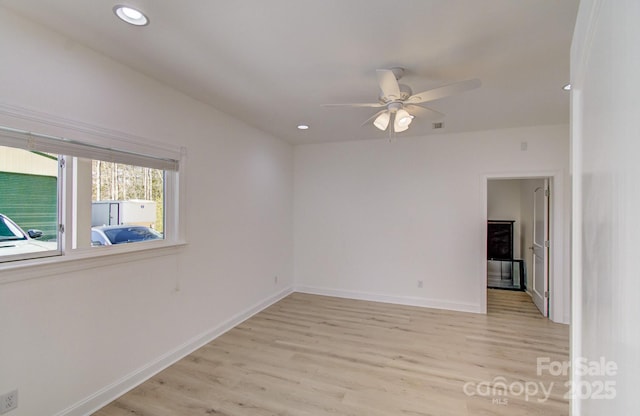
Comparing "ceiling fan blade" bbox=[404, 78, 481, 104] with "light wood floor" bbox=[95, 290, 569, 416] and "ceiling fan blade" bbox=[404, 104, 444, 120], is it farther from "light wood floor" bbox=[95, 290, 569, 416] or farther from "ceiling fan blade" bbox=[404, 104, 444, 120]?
"light wood floor" bbox=[95, 290, 569, 416]

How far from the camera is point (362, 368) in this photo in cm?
284

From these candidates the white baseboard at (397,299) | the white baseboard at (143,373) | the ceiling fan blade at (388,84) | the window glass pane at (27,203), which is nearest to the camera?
the window glass pane at (27,203)

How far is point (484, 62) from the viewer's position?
7.74 ft

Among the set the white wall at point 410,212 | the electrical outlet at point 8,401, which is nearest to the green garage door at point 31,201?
the electrical outlet at point 8,401

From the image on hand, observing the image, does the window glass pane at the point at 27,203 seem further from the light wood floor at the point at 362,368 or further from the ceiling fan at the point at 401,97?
the ceiling fan at the point at 401,97

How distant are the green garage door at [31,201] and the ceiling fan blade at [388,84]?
2.36 metres

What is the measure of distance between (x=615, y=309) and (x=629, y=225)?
0.49 ft

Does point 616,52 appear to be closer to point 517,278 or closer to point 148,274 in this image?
point 148,274

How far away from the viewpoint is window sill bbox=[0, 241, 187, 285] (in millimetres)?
1839

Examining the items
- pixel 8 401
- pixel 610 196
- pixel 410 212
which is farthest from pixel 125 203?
pixel 410 212

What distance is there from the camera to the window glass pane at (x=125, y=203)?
2367 mm

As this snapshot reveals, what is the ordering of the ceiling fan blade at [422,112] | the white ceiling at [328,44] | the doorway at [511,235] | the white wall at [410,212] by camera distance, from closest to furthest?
the white ceiling at [328,44]
the ceiling fan blade at [422,112]
the white wall at [410,212]
the doorway at [511,235]

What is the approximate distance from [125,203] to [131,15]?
57.7 inches

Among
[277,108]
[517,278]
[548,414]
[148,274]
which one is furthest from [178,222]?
[517,278]
